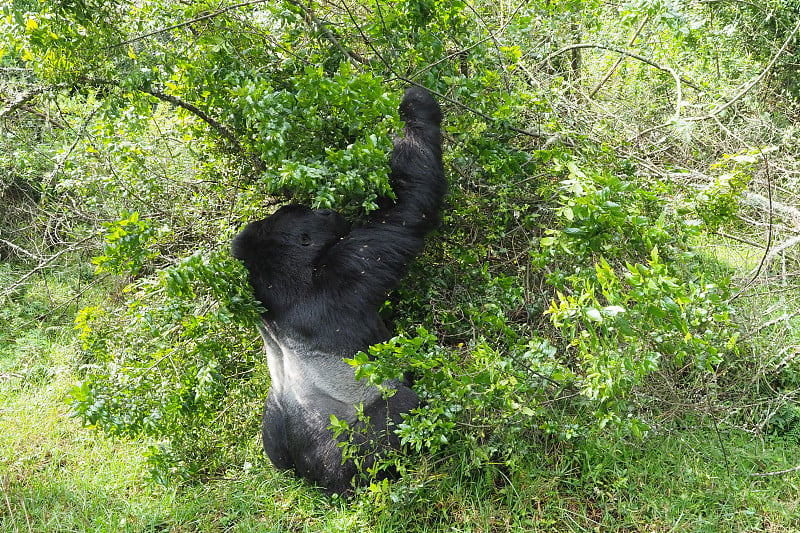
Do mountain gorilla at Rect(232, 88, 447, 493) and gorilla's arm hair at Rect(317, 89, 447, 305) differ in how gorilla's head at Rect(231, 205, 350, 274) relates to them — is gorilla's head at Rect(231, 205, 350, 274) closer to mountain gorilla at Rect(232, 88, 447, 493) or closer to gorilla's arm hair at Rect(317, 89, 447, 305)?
mountain gorilla at Rect(232, 88, 447, 493)

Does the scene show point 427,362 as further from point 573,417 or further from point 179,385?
point 179,385

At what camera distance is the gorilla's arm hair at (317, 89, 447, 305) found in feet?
9.45

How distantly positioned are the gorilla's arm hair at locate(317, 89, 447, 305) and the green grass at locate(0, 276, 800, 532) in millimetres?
832

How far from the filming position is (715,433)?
9.36ft

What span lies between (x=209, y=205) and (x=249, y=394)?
3.59ft

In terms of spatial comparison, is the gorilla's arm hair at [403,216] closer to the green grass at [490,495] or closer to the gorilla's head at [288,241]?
the gorilla's head at [288,241]

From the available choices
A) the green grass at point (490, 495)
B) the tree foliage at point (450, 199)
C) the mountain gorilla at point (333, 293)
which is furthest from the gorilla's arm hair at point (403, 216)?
the green grass at point (490, 495)

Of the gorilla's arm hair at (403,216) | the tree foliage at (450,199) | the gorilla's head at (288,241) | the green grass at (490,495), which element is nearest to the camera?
the tree foliage at (450,199)

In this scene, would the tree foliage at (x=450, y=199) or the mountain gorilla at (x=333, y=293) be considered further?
the mountain gorilla at (x=333, y=293)

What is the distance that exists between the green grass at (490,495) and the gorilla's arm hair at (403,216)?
83 cm

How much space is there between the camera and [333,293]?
9.78ft

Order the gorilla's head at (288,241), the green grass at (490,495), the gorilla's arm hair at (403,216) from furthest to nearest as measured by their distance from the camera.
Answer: the gorilla's head at (288,241), the gorilla's arm hair at (403,216), the green grass at (490,495)

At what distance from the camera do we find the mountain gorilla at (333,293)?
2.89 meters

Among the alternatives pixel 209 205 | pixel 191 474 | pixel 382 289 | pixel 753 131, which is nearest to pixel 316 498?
pixel 191 474
